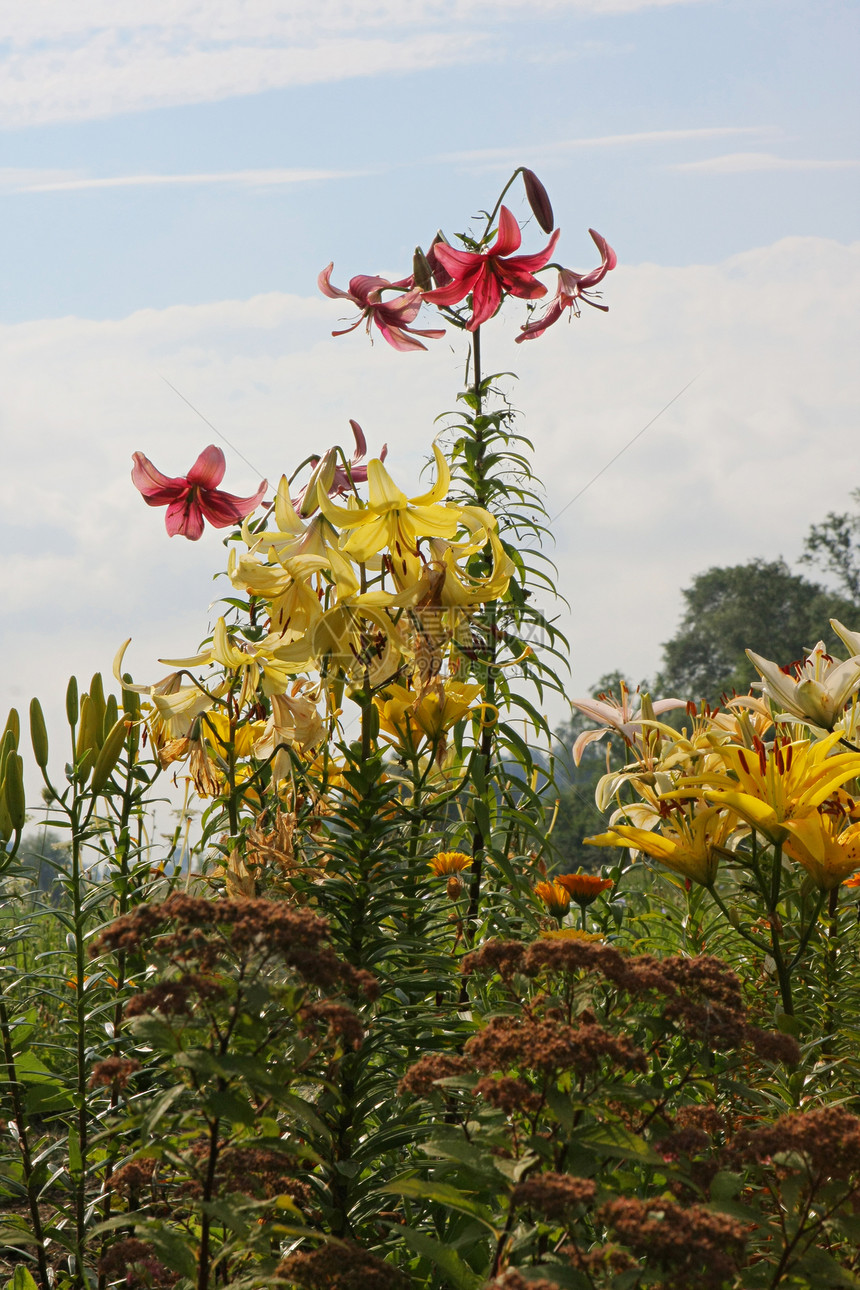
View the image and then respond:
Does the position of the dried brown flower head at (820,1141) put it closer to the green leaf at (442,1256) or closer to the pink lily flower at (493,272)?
the green leaf at (442,1256)

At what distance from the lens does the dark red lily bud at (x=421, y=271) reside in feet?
7.36

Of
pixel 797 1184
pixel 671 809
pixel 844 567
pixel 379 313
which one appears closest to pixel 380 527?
pixel 671 809

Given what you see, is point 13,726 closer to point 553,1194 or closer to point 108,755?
point 108,755

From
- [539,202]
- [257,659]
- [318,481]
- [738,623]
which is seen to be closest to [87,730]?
[257,659]

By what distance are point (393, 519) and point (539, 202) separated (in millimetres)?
1044

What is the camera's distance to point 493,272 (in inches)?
87.6

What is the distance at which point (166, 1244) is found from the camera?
1.13m

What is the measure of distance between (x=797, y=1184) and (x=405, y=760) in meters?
1.19

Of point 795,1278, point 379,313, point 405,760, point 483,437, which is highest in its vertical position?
point 379,313

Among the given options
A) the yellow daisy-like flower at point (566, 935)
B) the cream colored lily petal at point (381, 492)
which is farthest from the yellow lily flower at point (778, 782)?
the cream colored lily petal at point (381, 492)

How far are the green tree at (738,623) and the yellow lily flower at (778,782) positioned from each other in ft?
122

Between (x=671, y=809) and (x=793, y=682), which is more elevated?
(x=793, y=682)

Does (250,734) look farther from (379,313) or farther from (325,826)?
(379,313)

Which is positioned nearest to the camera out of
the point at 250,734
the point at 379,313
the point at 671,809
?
the point at 671,809
